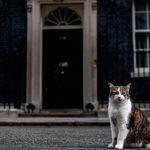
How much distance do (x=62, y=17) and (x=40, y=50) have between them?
146 centimetres

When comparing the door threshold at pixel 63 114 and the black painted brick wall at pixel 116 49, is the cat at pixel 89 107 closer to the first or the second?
the door threshold at pixel 63 114

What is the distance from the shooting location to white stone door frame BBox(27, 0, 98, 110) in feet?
61.2

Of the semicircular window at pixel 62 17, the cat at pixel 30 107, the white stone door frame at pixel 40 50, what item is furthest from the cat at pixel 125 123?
the semicircular window at pixel 62 17

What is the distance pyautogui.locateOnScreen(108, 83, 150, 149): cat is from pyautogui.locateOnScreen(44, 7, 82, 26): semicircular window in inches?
452

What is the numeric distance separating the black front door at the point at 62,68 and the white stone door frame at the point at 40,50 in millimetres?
380

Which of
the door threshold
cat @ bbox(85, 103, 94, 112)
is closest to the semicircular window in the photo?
cat @ bbox(85, 103, 94, 112)

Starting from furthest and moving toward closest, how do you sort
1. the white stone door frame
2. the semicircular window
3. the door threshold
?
1. the semicircular window
2. the white stone door frame
3. the door threshold

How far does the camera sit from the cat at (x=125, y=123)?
8.02m

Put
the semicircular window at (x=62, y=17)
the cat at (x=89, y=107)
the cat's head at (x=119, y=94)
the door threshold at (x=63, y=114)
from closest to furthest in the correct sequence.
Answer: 1. the cat's head at (x=119, y=94)
2. the door threshold at (x=63, y=114)
3. the cat at (x=89, y=107)
4. the semicircular window at (x=62, y=17)

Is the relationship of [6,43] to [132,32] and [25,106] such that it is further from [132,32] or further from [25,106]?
[132,32]

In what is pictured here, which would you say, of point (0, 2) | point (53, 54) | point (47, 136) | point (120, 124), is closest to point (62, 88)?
point (53, 54)

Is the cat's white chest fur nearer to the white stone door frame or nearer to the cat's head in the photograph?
the cat's head

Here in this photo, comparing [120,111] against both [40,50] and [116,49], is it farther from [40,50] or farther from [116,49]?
[40,50]

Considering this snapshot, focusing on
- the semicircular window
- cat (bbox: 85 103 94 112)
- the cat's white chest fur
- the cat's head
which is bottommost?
cat (bbox: 85 103 94 112)
